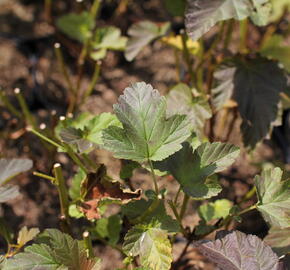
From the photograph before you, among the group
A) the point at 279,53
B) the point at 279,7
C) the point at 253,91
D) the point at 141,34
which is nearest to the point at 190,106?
the point at 253,91

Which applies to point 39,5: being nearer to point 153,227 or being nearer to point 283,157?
point 283,157

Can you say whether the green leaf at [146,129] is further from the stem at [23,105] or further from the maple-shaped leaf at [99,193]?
the stem at [23,105]

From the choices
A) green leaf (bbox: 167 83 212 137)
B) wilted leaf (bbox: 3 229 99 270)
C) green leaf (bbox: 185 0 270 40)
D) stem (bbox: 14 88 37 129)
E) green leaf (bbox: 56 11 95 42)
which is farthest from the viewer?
green leaf (bbox: 56 11 95 42)

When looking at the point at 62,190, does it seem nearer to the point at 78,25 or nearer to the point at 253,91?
the point at 253,91

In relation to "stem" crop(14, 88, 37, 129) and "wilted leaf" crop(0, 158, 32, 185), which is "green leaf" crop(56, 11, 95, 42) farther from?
"wilted leaf" crop(0, 158, 32, 185)

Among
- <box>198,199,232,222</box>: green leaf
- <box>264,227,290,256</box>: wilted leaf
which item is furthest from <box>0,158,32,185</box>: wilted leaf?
<box>264,227,290,256</box>: wilted leaf

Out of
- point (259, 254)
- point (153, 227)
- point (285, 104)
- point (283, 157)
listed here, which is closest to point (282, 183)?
point (259, 254)
